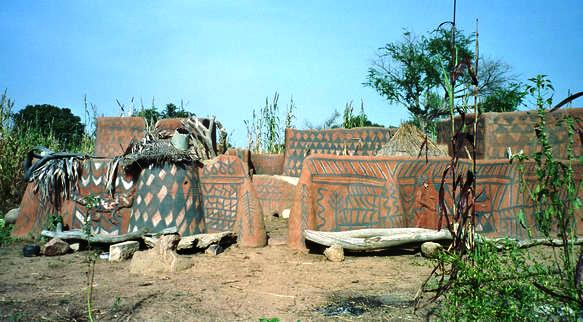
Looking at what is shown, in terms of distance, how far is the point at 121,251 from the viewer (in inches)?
227

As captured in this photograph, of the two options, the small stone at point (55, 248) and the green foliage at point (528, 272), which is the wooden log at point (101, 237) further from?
the green foliage at point (528, 272)

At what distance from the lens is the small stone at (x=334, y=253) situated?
18.5 feet

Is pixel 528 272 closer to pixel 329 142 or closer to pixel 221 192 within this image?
pixel 221 192

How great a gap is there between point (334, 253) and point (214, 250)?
5.23 feet

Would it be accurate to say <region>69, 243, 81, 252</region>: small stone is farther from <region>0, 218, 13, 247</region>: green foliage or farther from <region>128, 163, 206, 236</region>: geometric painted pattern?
<region>0, 218, 13, 247</region>: green foliage

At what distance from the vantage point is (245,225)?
21.5ft

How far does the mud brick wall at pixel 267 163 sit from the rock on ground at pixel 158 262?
6065 millimetres

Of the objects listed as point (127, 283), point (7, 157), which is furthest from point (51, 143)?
point (127, 283)

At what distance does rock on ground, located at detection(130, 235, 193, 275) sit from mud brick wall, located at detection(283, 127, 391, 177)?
5.85m

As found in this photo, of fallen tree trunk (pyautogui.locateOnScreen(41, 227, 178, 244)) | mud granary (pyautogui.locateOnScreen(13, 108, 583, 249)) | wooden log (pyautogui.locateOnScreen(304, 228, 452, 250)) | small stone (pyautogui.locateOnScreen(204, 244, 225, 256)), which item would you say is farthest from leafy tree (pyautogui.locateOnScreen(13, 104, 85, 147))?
wooden log (pyautogui.locateOnScreen(304, 228, 452, 250))

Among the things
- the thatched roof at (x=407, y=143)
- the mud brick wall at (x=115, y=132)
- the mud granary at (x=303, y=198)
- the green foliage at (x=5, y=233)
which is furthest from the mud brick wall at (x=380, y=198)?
the mud brick wall at (x=115, y=132)

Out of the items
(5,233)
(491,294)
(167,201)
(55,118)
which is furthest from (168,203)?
(55,118)

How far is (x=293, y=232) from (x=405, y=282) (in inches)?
86.0

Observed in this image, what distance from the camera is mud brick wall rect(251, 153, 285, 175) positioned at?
11.3 metres
